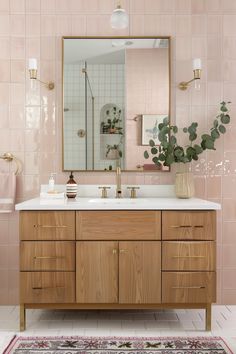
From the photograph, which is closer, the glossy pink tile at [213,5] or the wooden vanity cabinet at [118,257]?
the wooden vanity cabinet at [118,257]

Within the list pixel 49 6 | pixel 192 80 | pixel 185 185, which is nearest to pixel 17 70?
pixel 49 6

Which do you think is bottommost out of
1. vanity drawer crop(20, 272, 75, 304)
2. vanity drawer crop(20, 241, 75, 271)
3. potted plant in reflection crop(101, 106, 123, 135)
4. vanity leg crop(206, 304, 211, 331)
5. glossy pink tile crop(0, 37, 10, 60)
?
vanity leg crop(206, 304, 211, 331)

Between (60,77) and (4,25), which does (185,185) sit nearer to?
(60,77)

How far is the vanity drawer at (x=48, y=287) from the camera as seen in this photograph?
2.64 metres

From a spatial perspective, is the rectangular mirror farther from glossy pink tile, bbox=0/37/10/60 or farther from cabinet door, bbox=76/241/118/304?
cabinet door, bbox=76/241/118/304

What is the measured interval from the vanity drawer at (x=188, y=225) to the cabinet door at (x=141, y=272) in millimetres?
120

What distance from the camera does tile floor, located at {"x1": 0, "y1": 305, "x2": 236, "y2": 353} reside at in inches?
106

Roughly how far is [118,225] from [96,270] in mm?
313

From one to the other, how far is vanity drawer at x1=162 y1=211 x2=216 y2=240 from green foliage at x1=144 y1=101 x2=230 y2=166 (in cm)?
53

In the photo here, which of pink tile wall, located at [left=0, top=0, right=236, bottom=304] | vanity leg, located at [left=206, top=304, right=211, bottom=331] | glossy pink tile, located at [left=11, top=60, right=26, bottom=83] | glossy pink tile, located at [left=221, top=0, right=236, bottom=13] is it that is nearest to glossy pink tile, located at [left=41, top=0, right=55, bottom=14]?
pink tile wall, located at [left=0, top=0, right=236, bottom=304]

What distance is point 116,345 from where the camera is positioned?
2.49 metres

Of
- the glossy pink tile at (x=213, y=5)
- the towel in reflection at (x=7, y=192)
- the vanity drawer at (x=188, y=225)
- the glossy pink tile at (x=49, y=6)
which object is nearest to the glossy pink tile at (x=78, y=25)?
the glossy pink tile at (x=49, y=6)

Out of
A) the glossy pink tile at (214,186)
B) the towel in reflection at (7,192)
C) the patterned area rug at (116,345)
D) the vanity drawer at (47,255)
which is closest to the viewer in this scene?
the patterned area rug at (116,345)

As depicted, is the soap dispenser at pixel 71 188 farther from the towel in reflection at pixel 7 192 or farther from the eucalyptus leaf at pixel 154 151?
the eucalyptus leaf at pixel 154 151
